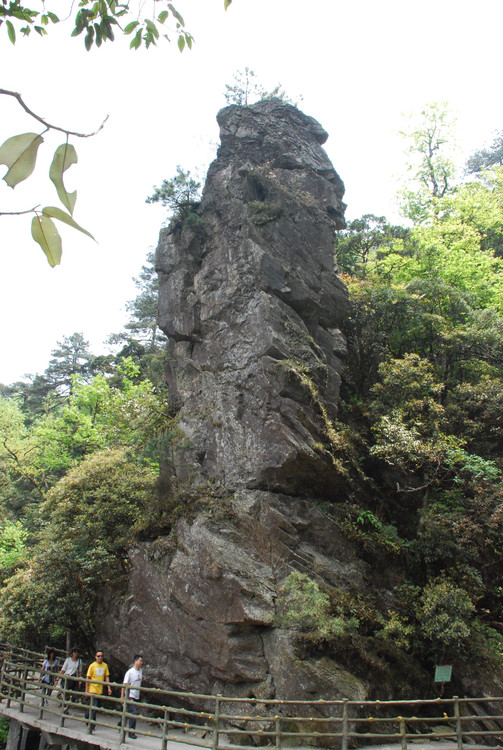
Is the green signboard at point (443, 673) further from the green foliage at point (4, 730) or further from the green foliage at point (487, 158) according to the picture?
the green foliage at point (487, 158)

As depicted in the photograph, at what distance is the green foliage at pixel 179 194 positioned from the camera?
15.0m

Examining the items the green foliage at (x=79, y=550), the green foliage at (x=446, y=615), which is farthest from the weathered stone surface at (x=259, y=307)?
the green foliage at (x=446, y=615)

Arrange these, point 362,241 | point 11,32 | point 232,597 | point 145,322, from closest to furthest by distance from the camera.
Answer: point 11,32 → point 232,597 → point 362,241 → point 145,322

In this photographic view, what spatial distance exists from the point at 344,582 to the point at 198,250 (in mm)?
10283

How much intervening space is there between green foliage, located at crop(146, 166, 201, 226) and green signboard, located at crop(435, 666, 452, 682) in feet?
43.2

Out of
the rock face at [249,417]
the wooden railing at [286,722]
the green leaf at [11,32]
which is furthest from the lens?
the rock face at [249,417]

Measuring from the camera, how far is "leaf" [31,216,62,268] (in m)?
1.10

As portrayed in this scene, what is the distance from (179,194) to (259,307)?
17.3 feet

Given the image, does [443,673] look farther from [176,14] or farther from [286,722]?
[176,14]

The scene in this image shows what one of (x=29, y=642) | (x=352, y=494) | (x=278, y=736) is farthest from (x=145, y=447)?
(x=278, y=736)

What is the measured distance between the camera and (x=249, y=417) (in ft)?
38.1

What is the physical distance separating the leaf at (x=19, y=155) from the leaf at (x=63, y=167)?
0.04 metres

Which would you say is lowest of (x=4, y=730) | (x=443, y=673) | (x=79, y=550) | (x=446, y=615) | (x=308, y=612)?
(x=4, y=730)

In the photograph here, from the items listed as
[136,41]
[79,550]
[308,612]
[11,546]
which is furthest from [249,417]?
[11,546]
